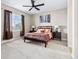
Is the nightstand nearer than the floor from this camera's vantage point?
No

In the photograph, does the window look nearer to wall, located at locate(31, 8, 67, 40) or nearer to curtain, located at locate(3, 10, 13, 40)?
curtain, located at locate(3, 10, 13, 40)

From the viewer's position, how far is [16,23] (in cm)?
650

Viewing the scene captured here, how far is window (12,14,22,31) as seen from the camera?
20.1ft

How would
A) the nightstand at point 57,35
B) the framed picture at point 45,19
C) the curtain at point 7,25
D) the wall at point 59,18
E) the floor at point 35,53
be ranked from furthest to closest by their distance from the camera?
1. the framed picture at point 45,19
2. the wall at point 59,18
3. the nightstand at point 57,35
4. the curtain at point 7,25
5. the floor at point 35,53

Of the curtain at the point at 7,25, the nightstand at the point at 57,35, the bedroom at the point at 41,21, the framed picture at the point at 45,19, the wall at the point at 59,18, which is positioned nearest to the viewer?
the curtain at the point at 7,25

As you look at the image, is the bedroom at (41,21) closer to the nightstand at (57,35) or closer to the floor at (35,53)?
the nightstand at (57,35)

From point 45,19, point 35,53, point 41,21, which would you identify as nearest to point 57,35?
point 45,19

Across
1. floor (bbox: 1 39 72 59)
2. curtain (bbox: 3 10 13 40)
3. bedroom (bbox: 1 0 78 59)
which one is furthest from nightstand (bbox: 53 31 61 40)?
curtain (bbox: 3 10 13 40)

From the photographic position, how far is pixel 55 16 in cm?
655

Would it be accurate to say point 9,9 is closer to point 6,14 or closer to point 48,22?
point 6,14

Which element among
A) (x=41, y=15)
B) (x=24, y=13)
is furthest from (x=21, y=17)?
(x=41, y=15)

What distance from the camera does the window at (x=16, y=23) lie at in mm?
6125

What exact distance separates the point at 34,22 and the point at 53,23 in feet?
7.82

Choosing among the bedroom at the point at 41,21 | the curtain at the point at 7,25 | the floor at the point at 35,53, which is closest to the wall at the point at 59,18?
the bedroom at the point at 41,21
